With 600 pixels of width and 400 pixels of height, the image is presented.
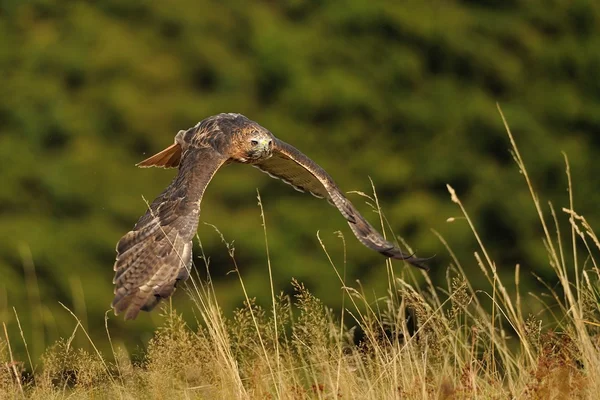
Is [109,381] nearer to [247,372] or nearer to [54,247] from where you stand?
[247,372]

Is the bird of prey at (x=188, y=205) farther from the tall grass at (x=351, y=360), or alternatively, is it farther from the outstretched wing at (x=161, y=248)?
the tall grass at (x=351, y=360)

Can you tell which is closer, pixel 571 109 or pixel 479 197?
pixel 479 197

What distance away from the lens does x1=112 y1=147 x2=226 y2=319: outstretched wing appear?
11.9 ft

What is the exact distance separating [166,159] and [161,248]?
6.02 ft

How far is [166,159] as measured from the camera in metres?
5.71

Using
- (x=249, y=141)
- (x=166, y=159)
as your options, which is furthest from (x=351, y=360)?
(x=166, y=159)

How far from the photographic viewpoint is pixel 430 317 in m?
3.29

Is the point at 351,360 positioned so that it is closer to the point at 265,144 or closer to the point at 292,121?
the point at 265,144

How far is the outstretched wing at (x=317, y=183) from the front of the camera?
4512mm

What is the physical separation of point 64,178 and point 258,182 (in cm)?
208

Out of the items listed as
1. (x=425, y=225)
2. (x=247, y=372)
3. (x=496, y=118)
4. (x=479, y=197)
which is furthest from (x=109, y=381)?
(x=496, y=118)

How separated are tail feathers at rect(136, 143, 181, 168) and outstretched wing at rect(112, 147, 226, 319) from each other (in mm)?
849

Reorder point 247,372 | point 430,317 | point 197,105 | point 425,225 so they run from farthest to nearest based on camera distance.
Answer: point 197,105
point 425,225
point 247,372
point 430,317

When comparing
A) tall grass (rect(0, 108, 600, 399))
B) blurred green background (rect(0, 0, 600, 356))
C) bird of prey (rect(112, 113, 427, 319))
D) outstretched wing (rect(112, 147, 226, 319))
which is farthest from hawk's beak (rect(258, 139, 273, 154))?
blurred green background (rect(0, 0, 600, 356))
